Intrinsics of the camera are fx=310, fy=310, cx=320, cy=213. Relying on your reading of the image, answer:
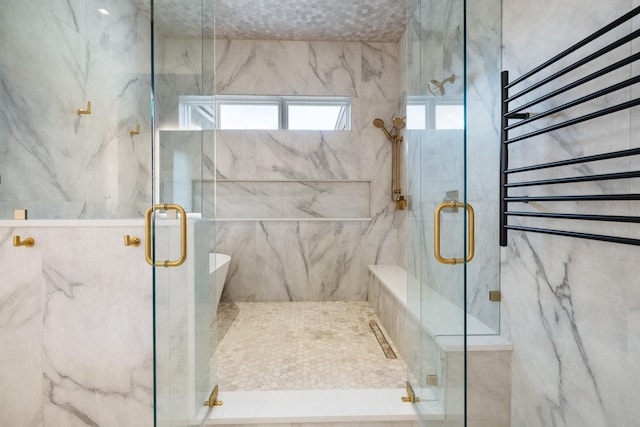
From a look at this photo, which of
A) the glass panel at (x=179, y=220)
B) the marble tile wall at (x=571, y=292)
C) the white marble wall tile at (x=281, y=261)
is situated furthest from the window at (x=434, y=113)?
the white marble wall tile at (x=281, y=261)

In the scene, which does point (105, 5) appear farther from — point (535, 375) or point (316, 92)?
point (535, 375)

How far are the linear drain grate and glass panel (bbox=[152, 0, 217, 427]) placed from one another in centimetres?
115

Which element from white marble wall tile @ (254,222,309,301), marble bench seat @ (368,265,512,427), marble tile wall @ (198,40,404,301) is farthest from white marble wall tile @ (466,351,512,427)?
white marble wall tile @ (254,222,309,301)

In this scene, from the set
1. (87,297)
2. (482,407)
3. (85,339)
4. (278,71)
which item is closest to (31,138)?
(87,297)

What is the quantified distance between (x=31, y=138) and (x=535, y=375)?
282 centimetres

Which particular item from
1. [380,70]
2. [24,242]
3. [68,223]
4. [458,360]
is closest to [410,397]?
[458,360]

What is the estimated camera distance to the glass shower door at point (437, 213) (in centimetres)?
97

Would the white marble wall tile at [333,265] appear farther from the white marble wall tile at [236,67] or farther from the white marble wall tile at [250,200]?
the white marble wall tile at [236,67]

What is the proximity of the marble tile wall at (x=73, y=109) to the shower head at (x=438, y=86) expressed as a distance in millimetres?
2114

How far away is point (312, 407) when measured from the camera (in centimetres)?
140

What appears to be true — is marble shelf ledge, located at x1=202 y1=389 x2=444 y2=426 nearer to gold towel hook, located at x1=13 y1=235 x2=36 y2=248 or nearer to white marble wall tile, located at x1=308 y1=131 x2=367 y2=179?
gold towel hook, located at x1=13 y1=235 x2=36 y2=248

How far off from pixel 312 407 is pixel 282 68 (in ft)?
9.91

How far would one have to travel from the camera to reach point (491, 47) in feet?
5.23

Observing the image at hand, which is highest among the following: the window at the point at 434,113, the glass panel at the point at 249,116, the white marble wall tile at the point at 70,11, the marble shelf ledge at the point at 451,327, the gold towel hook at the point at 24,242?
the white marble wall tile at the point at 70,11
